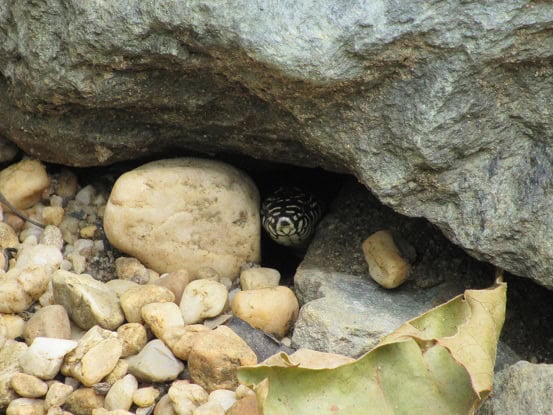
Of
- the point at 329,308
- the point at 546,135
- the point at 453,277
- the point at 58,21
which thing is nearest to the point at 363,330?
the point at 329,308

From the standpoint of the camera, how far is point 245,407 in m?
2.13

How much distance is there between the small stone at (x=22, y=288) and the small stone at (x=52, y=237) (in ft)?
0.89

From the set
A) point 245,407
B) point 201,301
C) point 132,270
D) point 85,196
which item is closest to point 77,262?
point 132,270

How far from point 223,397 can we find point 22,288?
799 millimetres

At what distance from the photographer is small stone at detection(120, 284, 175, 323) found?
8.32 ft

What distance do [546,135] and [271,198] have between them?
52.0 inches

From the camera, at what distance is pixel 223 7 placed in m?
2.20

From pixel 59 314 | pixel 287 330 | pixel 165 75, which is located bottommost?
pixel 59 314

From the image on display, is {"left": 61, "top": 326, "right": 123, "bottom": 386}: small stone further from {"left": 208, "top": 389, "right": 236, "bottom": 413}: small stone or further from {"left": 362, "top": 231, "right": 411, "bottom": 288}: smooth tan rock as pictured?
{"left": 362, "top": 231, "right": 411, "bottom": 288}: smooth tan rock

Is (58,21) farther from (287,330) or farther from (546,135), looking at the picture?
(546,135)

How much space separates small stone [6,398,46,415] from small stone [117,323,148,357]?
0.27 metres

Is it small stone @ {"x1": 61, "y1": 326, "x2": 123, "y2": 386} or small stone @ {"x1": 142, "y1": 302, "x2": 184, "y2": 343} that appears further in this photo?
small stone @ {"x1": 142, "y1": 302, "x2": 184, "y2": 343}

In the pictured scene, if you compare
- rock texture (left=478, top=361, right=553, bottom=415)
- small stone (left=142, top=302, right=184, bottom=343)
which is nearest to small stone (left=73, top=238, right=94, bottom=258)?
small stone (left=142, top=302, right=184, bottom=343)

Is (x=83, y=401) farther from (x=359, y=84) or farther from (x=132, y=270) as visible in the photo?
(x=359, y=84)
